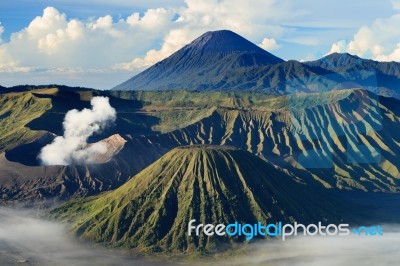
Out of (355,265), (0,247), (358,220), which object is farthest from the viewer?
(358,220)

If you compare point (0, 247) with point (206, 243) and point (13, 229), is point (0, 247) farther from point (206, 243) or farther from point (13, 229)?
point (206, 243)

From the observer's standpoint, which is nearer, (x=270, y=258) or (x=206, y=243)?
(x=270, y=258)

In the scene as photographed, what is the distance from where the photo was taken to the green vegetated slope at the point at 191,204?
553 feet

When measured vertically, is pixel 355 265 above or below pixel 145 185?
below

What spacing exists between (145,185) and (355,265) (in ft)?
235

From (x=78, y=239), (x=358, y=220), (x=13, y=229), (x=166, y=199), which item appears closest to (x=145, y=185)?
(x=166, y=199)

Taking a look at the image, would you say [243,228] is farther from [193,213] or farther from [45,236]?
[45,236]

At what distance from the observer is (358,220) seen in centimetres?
19450

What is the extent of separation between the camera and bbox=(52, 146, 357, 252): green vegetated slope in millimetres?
168500

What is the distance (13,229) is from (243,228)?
71.4 m

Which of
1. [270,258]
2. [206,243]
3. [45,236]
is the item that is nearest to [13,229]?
[45,236]

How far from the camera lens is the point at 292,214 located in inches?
7092

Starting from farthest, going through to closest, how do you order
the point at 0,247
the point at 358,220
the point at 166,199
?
the point at 358,220 < the point at 166,199 < the point at 0,247

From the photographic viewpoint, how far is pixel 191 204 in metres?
176
